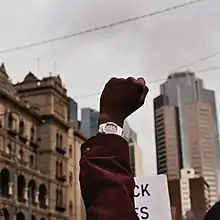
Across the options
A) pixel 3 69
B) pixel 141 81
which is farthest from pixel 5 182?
pixel 141 81

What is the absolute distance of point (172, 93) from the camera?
382 ft

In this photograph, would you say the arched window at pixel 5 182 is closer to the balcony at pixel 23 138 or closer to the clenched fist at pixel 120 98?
the balcony at pixel 23 138

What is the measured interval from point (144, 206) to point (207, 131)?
113m

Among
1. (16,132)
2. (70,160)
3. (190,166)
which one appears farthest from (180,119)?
(16,132)

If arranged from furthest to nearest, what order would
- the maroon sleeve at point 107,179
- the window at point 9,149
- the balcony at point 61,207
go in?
the balcony at point 61,207 → the window at point 9,149 → the maroon sleeve at point 107,179

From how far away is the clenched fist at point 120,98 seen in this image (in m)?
1.34

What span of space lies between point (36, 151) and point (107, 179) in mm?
38591

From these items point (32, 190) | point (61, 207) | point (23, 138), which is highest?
point (23, 138)

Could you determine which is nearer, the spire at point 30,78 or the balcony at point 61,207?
the balcony at point 61,207

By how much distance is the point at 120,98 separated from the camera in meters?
1.34

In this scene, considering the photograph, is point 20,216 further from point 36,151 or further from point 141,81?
point 141,81

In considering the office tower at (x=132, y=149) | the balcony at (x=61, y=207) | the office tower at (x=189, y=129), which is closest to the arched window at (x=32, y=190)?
the balcony at (x=61, y=207)

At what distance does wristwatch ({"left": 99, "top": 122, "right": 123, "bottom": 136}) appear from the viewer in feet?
4.28

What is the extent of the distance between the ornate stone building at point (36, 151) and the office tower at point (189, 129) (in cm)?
5848
